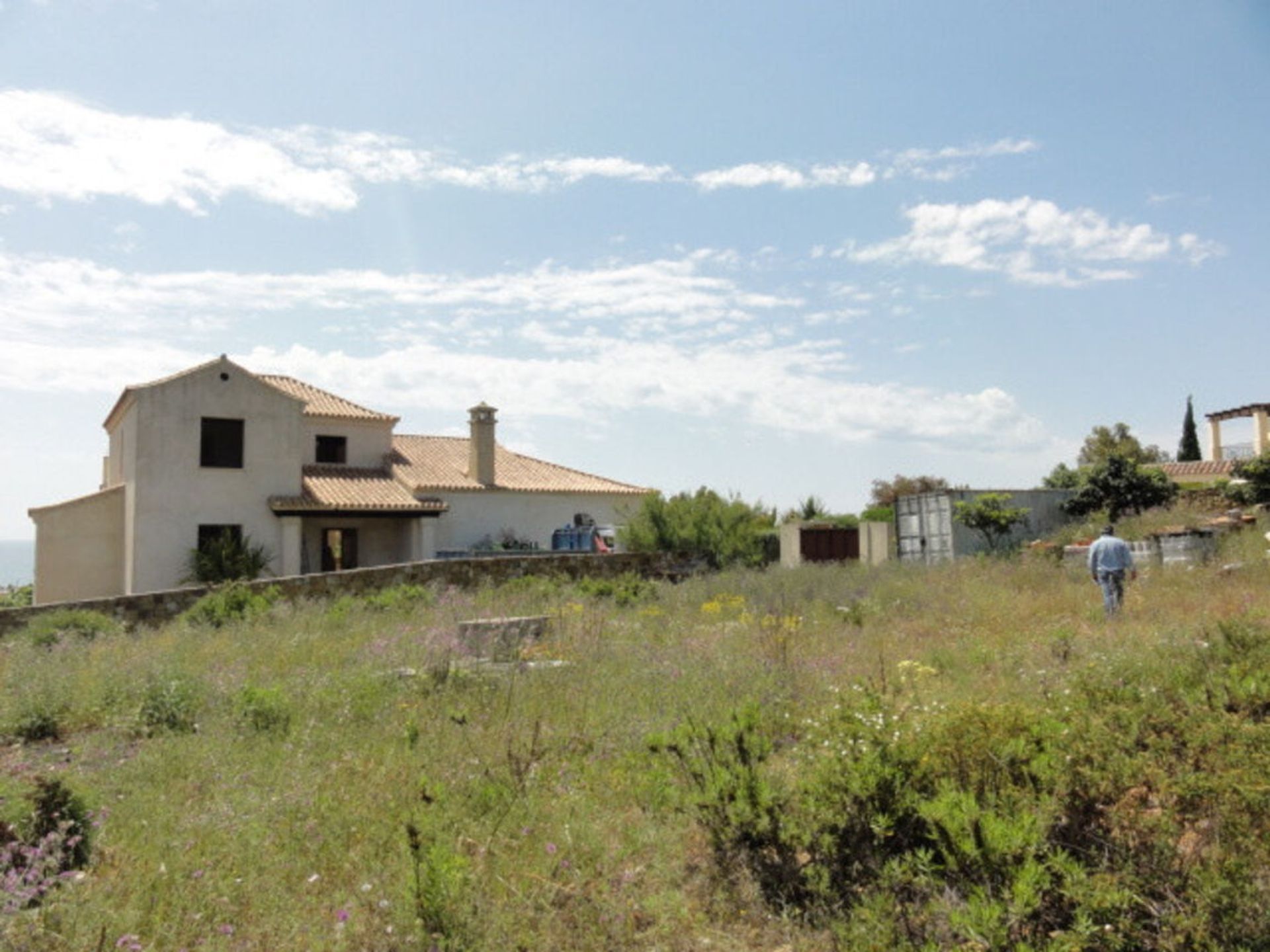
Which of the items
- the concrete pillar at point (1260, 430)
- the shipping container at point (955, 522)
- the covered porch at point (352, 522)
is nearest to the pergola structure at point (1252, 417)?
the concrete pillar at point (1260, 430)

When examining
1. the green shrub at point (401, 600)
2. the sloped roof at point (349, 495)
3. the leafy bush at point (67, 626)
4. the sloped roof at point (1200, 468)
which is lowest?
the leafy bush at point (67, 626)

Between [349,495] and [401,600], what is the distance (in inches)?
471

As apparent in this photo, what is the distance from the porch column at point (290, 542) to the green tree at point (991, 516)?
16.2 metres

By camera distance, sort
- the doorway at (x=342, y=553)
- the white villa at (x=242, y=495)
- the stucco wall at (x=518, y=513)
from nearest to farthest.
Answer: the white villa at (x=242, y=495)
the doorway at (x=342, y=553)
the stucco wall at (x=518, y=513)

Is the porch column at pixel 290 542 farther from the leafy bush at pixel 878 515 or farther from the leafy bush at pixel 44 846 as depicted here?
the leafy bush at pixel 44 846

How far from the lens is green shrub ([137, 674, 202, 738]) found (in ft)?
19.9

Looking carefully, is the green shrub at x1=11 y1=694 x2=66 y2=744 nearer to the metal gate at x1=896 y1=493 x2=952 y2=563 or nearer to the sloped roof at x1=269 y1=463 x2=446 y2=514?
the sloped roof at x1=269 y1=463 x2=446 y2=514

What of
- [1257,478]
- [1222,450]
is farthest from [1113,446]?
[1257,478]

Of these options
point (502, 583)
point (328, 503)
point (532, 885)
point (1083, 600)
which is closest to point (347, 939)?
point (532, 885)

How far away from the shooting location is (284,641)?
368 inches

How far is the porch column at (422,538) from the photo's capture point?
79.3 ft

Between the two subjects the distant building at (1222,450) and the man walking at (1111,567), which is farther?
the distant building at (1222,450)

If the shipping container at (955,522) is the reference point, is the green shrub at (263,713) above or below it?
below

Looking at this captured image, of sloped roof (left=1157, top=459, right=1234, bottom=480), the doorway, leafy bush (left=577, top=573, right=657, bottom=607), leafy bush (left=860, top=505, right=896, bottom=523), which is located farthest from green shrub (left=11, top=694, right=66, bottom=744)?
sloped roof (left=1157, top=459, right=1234, bottom=480)
